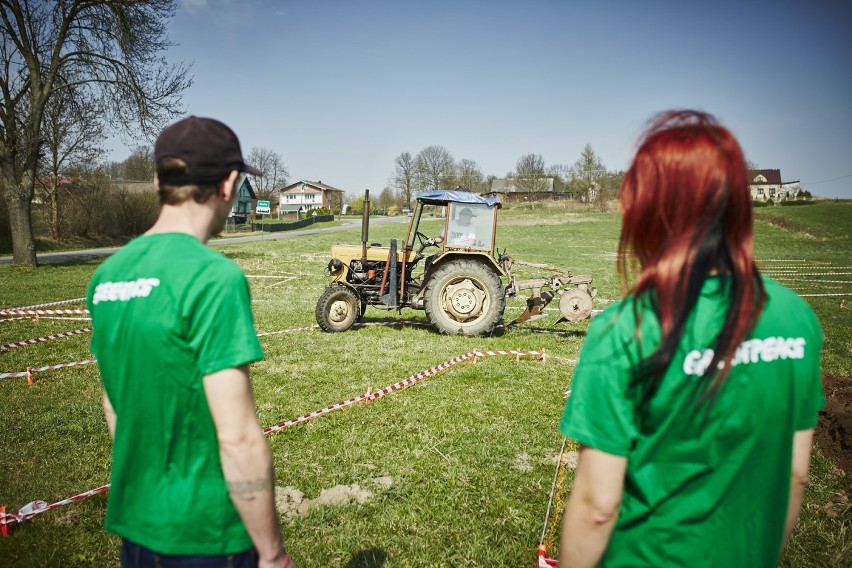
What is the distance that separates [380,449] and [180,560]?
298 centimetres

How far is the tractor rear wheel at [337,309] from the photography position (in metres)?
8.31

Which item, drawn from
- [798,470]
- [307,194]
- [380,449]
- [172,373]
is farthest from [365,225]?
[307,194]

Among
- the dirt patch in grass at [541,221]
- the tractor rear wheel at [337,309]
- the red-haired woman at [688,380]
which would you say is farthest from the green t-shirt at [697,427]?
the dirt patch in grass at [541,221]

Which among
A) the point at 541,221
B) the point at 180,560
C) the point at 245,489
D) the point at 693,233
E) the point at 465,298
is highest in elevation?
the point at 693,233

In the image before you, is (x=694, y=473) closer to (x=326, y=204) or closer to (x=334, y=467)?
(x=334, y=467)

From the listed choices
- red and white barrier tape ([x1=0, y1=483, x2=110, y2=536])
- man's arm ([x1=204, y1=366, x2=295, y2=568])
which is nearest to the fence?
red and white barrier tape ([x1=0, y1=483, x2=110, y2=536])

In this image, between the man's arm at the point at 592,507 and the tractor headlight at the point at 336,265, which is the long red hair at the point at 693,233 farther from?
the tractor headlight at the point at 336,265

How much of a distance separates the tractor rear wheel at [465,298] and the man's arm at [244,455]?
682cm

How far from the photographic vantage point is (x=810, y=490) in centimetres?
366

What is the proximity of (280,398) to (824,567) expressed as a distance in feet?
14.7

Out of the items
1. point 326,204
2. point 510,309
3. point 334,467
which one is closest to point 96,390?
point 334,467

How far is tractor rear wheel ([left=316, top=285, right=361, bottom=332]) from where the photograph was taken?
327 inches

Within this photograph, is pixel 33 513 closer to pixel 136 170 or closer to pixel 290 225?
pixel 290 225

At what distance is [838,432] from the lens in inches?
168
